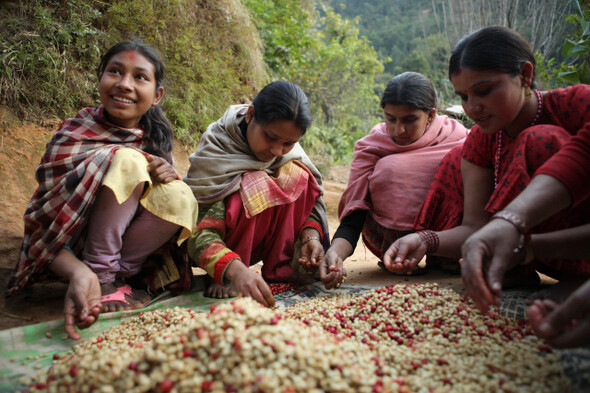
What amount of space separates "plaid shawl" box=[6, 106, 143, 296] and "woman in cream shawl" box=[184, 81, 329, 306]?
0.64 m

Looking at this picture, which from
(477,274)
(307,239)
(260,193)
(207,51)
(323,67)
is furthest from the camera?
(323,67)

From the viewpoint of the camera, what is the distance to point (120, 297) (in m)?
2.32

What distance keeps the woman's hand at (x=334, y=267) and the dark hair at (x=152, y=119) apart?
1.24 metres

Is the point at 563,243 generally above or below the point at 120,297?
above

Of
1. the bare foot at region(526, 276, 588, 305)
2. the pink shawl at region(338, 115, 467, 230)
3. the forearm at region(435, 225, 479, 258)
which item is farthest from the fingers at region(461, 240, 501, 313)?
the pink shawl at region(338, 115, 467, 230)

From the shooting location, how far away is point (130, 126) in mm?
2650

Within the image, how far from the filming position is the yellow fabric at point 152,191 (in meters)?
2.21

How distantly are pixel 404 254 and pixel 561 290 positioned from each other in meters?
0.75

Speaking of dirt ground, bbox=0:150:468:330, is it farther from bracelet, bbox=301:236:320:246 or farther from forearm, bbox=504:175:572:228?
forearm, bbox=504:175:572:228

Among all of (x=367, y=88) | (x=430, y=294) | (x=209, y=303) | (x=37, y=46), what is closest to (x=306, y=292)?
(x=209, y=303)

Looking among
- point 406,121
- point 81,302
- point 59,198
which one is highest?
point 406,121

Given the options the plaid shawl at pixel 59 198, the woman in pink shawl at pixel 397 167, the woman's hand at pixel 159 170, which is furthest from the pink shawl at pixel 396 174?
the plaid shawl at pixel 59 198

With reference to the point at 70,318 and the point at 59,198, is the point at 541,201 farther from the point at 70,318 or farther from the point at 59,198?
the point at 59,198

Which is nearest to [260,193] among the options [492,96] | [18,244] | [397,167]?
[397,167]
